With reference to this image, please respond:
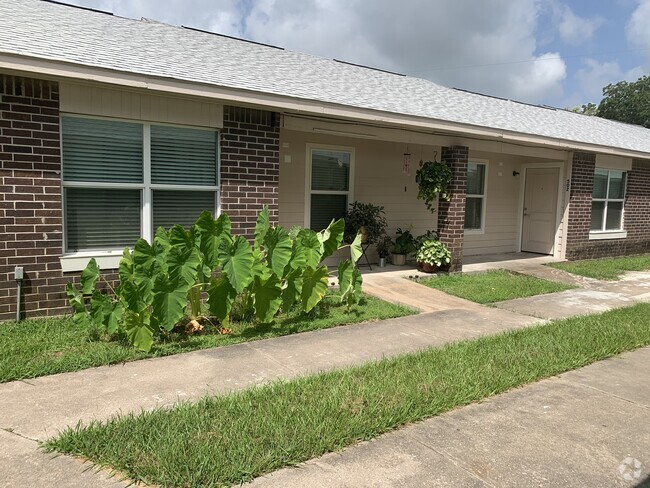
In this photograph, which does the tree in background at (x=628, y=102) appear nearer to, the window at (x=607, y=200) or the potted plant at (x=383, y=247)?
the window at (x=607, y=200)

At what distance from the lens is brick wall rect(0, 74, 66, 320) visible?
5422 mm

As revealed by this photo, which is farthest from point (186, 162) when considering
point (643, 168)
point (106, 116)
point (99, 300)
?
point (643, 168)

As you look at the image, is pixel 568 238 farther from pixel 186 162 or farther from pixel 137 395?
pixel 137 395

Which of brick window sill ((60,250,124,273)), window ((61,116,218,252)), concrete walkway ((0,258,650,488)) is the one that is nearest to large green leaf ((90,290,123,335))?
concrete walkway ((0,258,650,488))

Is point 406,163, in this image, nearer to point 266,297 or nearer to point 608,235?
point 266,297

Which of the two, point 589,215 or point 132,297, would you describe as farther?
point 589,215

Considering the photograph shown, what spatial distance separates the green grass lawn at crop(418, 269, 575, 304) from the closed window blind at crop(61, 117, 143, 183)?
5.28 m

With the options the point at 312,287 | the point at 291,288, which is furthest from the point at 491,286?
the point at 291,288

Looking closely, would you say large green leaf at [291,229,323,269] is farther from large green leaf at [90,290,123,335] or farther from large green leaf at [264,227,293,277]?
large green leaf at [90,290,123,335]

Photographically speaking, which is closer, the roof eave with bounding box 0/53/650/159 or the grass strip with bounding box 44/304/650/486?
the grass strip with bounding box 44/304/650/486

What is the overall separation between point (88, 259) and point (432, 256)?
6048 mm

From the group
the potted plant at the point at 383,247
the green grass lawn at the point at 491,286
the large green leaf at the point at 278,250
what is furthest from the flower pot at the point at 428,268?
the large green leaf at the point at 278,250

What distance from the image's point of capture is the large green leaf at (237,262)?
533 cm

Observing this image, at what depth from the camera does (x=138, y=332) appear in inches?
192
